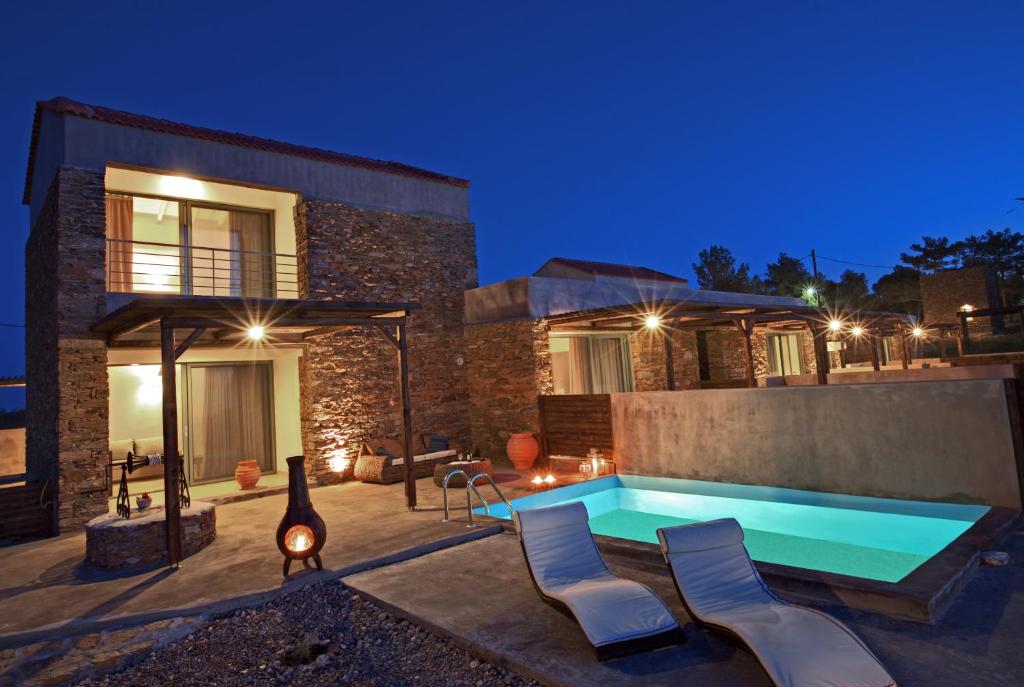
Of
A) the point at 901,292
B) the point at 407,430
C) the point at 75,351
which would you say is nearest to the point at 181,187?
the point at 75,351

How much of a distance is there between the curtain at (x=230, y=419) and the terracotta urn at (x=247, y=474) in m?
1.25

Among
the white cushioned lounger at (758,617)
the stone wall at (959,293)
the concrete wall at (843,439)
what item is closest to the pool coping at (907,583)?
the white cushioned lounger at (758,617)

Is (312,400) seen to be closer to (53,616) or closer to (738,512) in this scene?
(53,616)

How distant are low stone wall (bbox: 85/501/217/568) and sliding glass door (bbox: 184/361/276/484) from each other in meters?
4.34

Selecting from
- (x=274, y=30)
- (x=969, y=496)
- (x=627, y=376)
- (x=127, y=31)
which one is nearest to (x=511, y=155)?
(x=274, y=30)

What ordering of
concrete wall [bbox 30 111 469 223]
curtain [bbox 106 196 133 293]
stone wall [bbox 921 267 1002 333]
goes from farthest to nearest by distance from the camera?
stone wall [bbox 921 267 1002 333] < curtain [bbox 106 196 133 293] < concrete wall [bbox 30 111 469 223]

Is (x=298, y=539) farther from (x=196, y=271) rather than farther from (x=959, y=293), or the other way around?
(x=959, y=293)

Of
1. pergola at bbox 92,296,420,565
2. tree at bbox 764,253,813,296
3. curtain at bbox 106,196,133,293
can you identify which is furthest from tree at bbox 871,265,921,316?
curtain at bbox 106,196,133,293

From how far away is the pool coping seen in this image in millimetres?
3721

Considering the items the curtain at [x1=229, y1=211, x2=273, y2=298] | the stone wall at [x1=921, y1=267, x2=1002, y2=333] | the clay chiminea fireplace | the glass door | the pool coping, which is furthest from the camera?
the stone wall at [x1=921, y1=267, x2=1002, y2=333]

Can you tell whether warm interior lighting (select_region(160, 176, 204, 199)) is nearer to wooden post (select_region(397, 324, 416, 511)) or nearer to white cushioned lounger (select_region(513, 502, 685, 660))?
wooden post (select_region(397, 324, 416, 511))

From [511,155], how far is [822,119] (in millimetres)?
60574

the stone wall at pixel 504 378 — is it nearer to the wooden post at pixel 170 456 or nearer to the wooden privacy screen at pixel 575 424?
the wooden privacy screen at pixel 575 424

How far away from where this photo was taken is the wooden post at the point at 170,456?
5.89 metres
